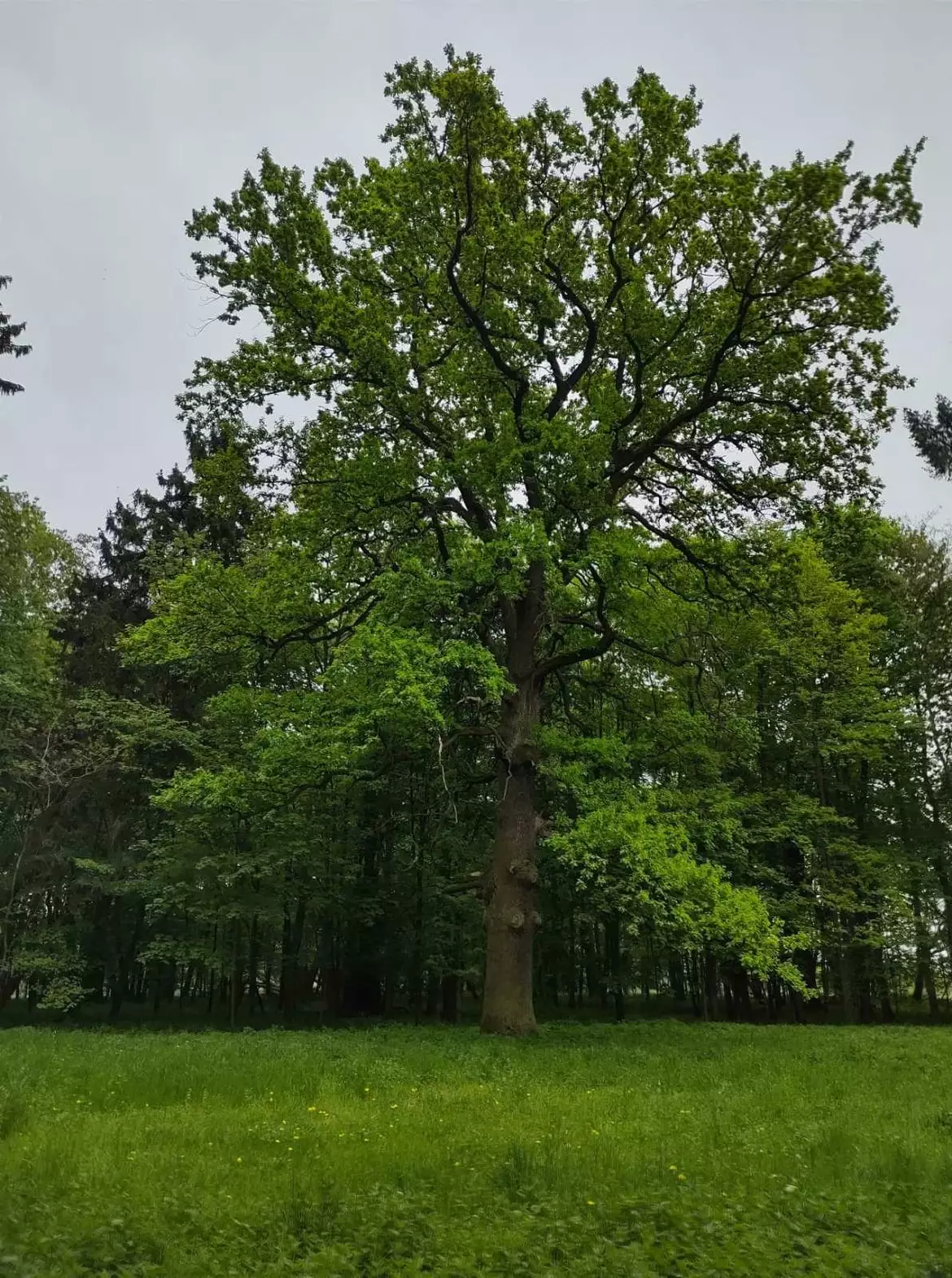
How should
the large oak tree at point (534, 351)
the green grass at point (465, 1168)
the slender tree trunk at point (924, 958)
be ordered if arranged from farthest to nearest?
the slender tree trunk at point (924, 958)
the large oak tree at point (534, 351)
the green grass at point (465, 1168)

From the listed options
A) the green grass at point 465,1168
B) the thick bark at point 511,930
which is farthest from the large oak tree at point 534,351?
the green grass at point 465,1168

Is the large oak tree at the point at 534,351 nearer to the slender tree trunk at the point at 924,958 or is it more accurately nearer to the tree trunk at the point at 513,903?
the tree trunk at the point at 513,903

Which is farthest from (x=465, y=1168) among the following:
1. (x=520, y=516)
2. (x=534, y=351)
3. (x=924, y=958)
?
(x=924, y=958)

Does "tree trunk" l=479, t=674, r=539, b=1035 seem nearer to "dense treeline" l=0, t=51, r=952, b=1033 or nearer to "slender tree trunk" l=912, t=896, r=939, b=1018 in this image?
"dense treeline" l=0, t=51, r=952, b=1033

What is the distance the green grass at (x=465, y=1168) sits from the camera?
5070mm

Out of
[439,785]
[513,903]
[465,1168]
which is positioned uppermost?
[439,785]

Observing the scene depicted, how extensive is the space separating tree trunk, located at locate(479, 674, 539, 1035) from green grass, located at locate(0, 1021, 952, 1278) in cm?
339

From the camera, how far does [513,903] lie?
52.1 feet

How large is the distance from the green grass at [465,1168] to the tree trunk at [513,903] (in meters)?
3.39

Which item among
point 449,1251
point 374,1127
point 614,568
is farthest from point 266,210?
point 449,1251

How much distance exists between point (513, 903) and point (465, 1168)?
9164mm

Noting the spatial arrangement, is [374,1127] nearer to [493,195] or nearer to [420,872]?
[493,195]

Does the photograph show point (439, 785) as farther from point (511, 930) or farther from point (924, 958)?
point (924, 958)

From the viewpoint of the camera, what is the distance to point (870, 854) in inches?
1039
